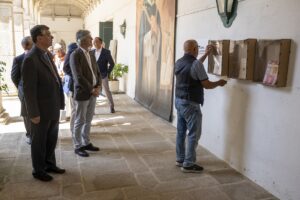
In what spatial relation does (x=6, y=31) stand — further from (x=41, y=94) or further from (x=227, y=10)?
(x=227, y=10)

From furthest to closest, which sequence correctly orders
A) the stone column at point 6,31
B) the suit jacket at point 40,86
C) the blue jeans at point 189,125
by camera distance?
the stone column at point 6,31
the blue jeans at point 189,125
the suit jacket at point 40,86

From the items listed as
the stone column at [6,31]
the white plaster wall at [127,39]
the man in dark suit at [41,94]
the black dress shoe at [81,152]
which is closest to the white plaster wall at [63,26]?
the white plaster wall at [127,39]

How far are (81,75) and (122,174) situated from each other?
4.42 feet

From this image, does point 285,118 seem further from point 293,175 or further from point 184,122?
point 184,122

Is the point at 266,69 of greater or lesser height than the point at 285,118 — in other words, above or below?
above

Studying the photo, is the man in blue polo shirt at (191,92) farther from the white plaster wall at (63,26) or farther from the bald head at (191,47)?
the white plaster wall at (63,26)

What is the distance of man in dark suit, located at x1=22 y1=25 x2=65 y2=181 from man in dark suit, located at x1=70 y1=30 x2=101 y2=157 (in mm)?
486

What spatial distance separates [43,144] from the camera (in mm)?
3270

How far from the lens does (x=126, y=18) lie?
9.69 m

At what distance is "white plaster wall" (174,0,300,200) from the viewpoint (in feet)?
9.18

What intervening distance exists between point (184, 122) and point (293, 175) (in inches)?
51.7

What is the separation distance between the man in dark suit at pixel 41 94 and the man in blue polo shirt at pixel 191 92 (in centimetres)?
139

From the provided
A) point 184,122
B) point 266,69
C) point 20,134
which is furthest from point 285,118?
point 20,134

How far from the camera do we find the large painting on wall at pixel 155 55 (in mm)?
5777
